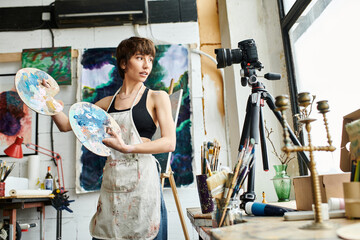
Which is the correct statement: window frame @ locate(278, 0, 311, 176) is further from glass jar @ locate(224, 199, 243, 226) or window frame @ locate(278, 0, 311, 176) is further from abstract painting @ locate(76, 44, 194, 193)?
glass jar @ locate(224, 199, 243, 226)

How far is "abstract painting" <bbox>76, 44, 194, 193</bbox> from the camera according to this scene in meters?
2.95

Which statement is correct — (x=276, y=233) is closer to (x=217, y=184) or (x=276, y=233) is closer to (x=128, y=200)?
(x=217, y=184)

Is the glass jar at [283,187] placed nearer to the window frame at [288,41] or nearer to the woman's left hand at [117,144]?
the window frame at [288,41]

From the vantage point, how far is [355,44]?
6.07 ft

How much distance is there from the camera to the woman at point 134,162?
4.38 feet

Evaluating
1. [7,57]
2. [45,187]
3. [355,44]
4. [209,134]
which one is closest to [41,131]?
[45,187]

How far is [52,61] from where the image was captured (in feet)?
10.4

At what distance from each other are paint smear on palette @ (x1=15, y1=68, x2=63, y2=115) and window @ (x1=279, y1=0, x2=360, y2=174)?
160cm

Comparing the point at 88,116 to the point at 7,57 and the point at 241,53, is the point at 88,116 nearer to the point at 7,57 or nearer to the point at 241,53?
the point at 241,53

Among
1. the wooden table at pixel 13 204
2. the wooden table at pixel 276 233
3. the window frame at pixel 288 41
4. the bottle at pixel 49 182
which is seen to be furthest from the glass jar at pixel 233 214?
the bottle at pixel 49 182

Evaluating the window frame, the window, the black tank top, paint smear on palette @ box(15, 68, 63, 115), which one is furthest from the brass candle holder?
the window frame

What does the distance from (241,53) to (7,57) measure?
2.51m

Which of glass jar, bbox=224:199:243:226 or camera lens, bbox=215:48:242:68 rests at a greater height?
camera lens, bbox=215:48:242:68

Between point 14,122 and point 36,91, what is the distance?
179cm
